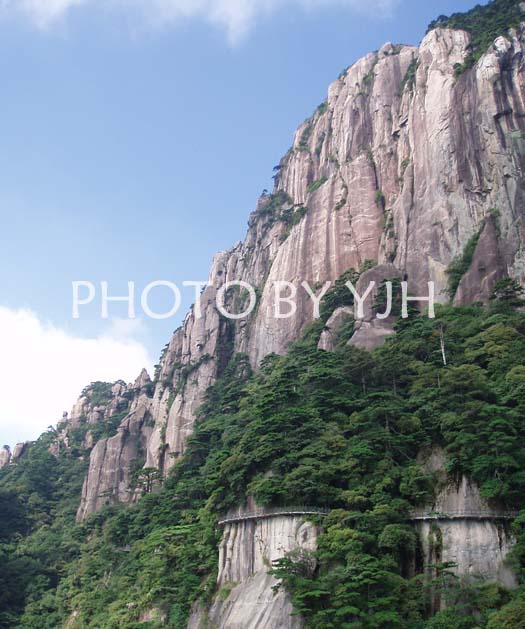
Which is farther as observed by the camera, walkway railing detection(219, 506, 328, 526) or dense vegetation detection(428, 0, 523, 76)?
dense vegetation detection(428, 0, 523, 76)

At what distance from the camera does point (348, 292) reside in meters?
49.1

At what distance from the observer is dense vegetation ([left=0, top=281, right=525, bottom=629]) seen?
74.9ft

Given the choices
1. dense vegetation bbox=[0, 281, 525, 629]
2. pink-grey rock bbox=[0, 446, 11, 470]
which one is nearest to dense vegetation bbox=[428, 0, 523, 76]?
dense vegetation bbox=[0, 281, 525, 629]

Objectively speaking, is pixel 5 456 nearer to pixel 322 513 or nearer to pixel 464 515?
pixel 322 513

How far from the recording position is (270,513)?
27750 mm

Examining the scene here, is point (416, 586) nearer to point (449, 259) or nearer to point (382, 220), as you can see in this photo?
point (449, 259)

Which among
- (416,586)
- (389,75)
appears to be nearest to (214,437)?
(416,586)

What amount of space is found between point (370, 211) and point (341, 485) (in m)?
32.0

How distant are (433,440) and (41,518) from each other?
37.7 meters

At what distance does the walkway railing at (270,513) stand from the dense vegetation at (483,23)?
118 feet

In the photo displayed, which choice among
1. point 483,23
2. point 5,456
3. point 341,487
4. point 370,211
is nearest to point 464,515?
point 341,487

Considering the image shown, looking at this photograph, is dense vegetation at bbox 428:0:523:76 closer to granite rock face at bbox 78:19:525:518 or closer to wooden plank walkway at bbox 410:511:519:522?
granite rock face at bbox 78:19:525:518

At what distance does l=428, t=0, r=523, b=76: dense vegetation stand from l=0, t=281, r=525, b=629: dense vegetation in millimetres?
21921

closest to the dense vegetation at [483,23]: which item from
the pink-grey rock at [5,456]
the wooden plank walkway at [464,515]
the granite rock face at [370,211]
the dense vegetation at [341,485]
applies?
the granite rock face at [370,211]
